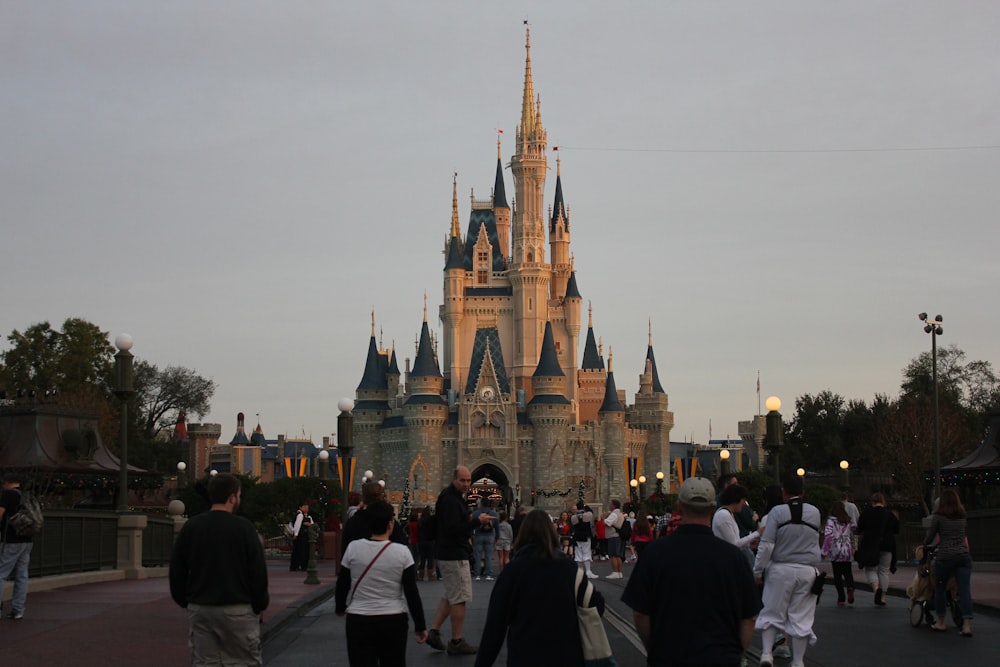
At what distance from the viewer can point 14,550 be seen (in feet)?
48.1

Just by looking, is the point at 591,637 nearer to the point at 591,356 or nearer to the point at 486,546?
the point at 486,546

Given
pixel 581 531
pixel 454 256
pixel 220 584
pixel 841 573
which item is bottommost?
pixel 841 573

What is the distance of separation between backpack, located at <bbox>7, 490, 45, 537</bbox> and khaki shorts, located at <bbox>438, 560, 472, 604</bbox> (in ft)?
15.0

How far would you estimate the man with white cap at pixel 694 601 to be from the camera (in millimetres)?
6590

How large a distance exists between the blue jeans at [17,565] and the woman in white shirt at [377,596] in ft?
23.4

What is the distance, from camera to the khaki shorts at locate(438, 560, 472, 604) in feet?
41.9

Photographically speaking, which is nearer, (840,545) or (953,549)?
(953,549)

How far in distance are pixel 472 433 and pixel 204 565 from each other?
95958 mm

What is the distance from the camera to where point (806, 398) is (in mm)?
94438

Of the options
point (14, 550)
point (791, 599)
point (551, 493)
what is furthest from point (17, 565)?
point (551, 493)

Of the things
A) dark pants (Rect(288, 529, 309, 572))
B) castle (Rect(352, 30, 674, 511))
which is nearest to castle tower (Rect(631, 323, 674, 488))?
castle (Rect(352, 30, 674, 511))

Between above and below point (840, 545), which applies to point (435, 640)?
below

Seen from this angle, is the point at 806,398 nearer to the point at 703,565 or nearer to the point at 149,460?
the point at 149,460

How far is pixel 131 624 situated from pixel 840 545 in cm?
882
